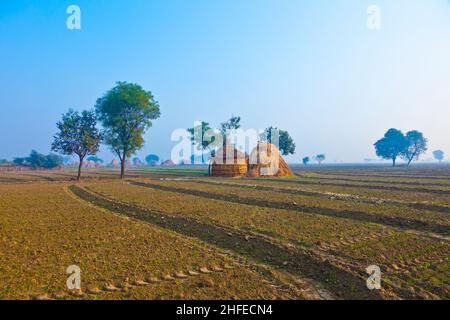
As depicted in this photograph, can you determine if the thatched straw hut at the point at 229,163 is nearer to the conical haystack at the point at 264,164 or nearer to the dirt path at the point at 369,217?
the conical haystack at the point at 264,164

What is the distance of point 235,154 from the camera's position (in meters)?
47.1

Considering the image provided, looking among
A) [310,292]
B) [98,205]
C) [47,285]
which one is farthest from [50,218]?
[310,292]

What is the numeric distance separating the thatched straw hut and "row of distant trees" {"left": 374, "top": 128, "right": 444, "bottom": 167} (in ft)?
281

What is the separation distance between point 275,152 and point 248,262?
4021cm

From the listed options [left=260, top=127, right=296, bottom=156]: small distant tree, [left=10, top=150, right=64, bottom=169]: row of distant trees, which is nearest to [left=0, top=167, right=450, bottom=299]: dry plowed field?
[left=260, top=127, right=296, bottom=156]: small distant tree

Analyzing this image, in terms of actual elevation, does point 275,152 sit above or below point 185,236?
above

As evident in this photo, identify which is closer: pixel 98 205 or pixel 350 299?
pixel 350 299

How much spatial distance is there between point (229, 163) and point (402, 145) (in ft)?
299

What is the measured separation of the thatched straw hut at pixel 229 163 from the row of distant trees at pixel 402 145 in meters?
85.6

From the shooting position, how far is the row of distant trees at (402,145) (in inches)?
4186

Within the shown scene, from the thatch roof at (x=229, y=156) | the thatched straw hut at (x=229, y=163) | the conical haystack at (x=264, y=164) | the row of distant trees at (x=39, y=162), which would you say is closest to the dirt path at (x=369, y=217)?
the conical haystack at (x=264, y=164)
